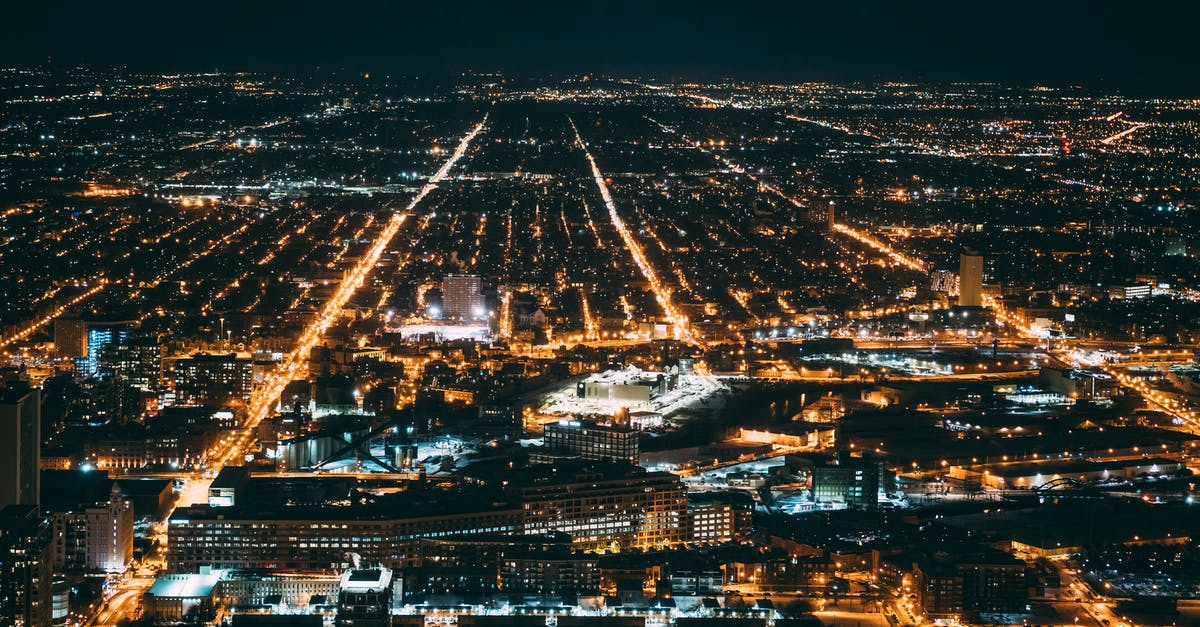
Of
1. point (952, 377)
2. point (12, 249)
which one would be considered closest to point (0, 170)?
point (12, 249)

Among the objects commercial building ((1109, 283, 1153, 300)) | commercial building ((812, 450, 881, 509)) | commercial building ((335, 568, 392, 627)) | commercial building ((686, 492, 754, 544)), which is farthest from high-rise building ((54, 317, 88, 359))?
commercial building ((1109, 283, 1153, 300))

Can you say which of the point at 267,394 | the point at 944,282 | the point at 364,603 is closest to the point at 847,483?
the point at 364,603

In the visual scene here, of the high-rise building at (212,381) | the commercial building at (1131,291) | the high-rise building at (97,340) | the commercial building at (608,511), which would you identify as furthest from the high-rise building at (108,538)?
the commercial building at (1131,291)

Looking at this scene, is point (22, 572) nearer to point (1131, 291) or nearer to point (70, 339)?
point (70, 339)

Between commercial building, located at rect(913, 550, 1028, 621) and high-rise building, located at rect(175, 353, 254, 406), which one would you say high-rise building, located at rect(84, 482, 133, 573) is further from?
high-rise building, located at rect(175, 353, 254, 406)

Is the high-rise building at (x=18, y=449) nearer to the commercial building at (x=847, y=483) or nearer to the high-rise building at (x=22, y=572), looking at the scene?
the high-rise building at (x=22, y=572)
